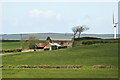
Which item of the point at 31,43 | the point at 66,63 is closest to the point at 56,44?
the point at 31,43

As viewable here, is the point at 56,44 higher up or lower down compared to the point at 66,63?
higher up

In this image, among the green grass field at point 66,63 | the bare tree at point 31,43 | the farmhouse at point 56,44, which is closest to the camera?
the green grass field at point 66,63

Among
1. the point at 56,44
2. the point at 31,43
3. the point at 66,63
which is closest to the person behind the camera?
the point at 66,63

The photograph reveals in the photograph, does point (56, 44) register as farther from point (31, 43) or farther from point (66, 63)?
point (66, 63)

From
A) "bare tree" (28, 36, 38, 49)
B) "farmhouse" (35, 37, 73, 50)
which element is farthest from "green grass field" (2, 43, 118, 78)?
"bare tree" (28, 36, 38, 49)

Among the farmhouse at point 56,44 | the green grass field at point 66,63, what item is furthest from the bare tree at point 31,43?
the green grass field at point 66,63

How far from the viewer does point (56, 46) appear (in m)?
100

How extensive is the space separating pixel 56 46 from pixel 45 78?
6874 centimetres

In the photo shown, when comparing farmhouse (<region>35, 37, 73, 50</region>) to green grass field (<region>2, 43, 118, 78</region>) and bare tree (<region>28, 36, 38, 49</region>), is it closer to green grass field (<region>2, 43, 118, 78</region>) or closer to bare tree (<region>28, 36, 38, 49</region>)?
bare tree (<region>28, 36, 38, 49</region>)

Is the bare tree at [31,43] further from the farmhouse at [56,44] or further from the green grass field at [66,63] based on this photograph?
the green grass field at [66,63]

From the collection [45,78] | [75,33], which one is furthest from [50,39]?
[45,78]

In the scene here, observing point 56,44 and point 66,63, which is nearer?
point 66,63

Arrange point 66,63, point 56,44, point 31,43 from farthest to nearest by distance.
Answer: point 31,43
point 56,44
point 66,63

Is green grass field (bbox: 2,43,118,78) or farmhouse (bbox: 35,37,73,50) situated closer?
green grass field (bbox: 2,43,118,78)
